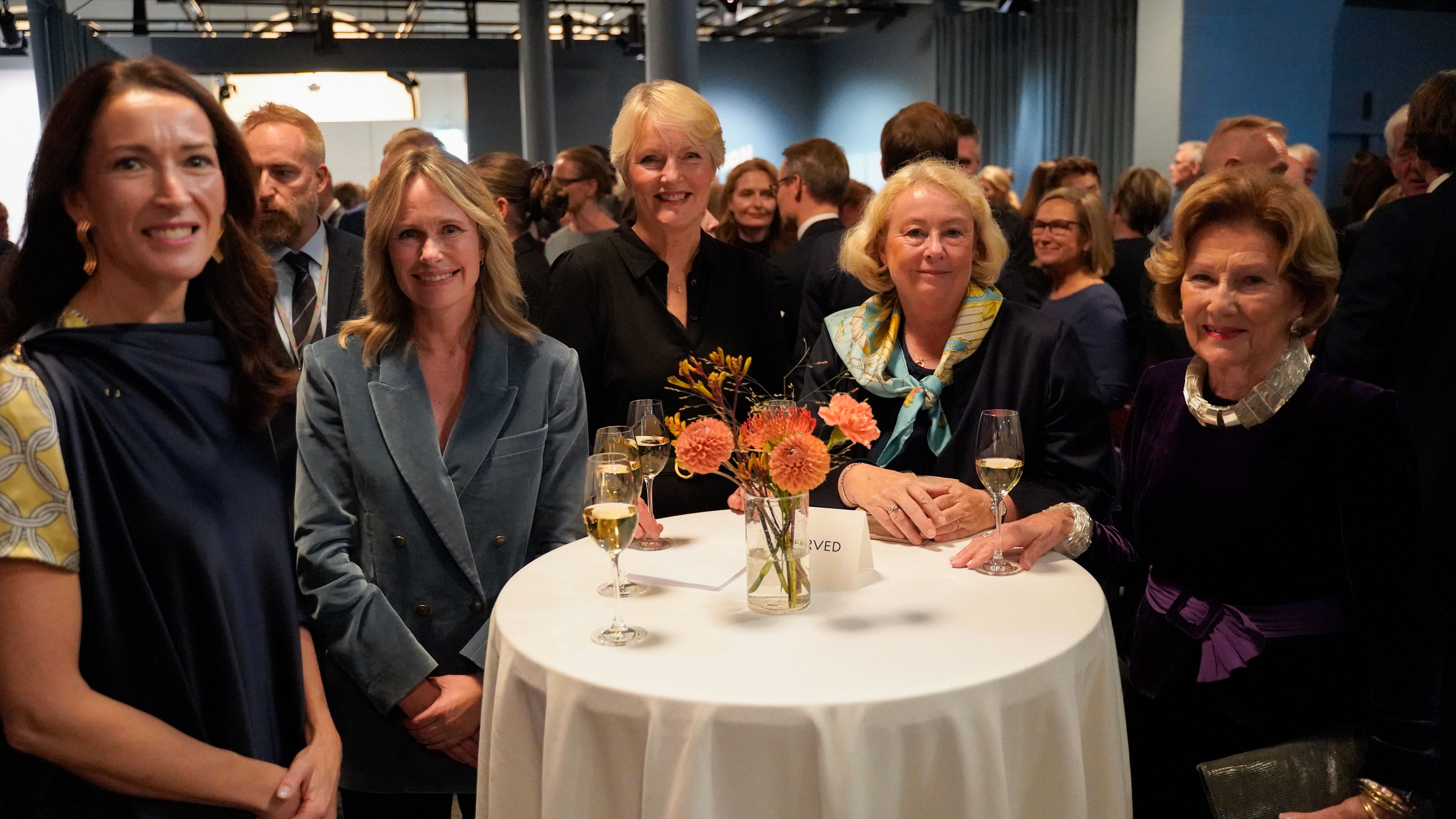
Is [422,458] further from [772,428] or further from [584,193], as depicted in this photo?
[584,193]

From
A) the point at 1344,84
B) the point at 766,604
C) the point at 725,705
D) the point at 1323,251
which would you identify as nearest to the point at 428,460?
the point at 766,604

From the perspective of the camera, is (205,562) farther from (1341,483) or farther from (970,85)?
(970,85)

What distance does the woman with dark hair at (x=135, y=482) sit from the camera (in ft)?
4.33

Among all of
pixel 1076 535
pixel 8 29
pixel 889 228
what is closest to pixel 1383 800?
pixel 1076 535

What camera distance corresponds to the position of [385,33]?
16391mm

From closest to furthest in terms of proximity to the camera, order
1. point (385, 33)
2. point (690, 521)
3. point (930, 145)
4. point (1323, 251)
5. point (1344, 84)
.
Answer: point (1323, 251) < point (690, 521) < point (930, 145) < point (1344, 84) < point (385, 33)

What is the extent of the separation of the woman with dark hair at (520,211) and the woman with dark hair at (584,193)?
48.2 inches

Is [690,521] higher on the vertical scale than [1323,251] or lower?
lower

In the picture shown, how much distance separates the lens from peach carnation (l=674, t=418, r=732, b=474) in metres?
1.63

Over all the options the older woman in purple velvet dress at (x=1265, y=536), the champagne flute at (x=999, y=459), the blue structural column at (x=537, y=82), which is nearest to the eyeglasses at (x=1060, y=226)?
the older woman in purple velvet dress at (x=1265, y=536)

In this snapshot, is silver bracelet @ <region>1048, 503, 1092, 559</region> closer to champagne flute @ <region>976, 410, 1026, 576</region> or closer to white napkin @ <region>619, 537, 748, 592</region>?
champagne flute @ <region>976, 410, 1026, 576</region>

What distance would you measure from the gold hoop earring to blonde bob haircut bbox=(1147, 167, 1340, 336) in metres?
1.76

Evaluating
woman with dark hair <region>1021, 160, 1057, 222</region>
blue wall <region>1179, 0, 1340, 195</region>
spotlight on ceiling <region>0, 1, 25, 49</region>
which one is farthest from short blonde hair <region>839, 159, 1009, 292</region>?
spotlight on ceiling <region>0, 1, 25, 49</region>

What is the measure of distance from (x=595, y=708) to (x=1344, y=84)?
35.0ft
